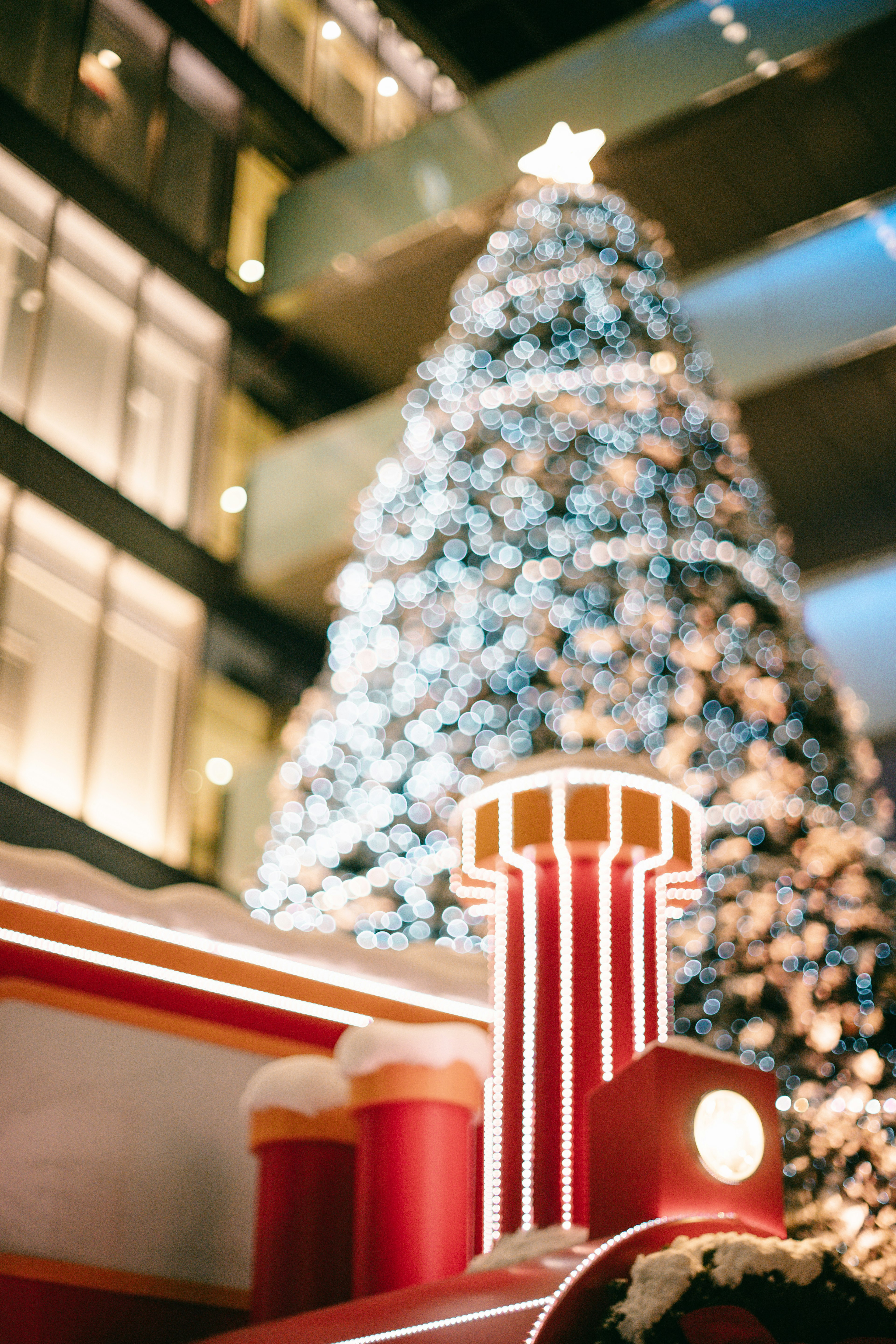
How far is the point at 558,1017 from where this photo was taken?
434 centimetres

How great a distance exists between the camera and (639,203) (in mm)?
13930

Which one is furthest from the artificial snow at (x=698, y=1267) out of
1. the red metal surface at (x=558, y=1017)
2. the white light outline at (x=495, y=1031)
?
the white light outline at (x=495, y=1031)

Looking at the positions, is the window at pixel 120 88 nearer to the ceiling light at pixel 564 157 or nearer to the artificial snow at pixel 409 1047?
the ceiling light at pixel 564 157

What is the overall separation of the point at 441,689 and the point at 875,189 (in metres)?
7.45

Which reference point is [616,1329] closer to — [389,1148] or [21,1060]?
[389,1148]

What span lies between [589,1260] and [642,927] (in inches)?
56.6

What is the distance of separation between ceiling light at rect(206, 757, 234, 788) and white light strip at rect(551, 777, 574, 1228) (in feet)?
35.2

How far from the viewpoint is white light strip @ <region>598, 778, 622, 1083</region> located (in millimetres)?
4320

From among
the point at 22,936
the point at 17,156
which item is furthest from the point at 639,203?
the point at 22,936

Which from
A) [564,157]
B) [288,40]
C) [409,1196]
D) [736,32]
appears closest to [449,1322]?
[409,1196]

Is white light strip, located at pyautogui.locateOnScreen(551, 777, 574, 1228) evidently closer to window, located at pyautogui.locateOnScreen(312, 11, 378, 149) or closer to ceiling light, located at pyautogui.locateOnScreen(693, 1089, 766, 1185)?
ceiling light, located at pyautogui.locateOnScreen(693, 1089, 766, 1185)

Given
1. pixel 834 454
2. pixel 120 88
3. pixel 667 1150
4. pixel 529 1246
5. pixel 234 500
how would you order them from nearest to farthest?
pixel 667 1150 < pixel 529 1246 < pixel 834 454 < pixel 120 88 < pixel 234 500

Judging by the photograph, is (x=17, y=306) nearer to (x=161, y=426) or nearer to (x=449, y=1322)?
(x=161, y=426)

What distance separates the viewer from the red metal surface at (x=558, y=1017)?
4188 millimetres
